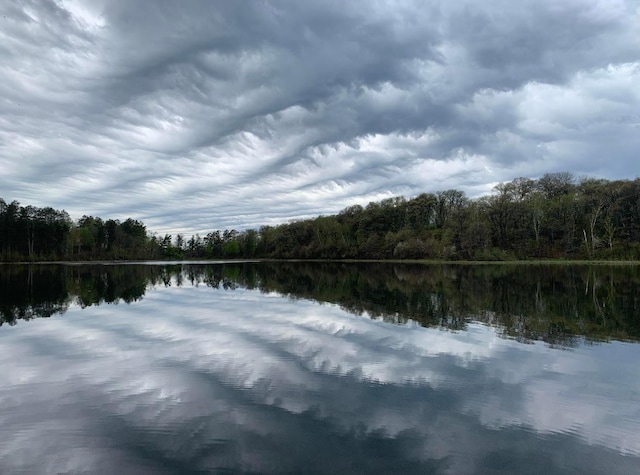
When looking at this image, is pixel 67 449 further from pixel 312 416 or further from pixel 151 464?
pixel 312 416

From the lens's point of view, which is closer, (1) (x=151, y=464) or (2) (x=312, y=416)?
(1) (x=151, y=464)

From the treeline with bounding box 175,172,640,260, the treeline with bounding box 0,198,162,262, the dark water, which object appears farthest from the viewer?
the treeline with bounding box 0,198,162,262

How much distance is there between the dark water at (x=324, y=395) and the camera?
19.0 feet

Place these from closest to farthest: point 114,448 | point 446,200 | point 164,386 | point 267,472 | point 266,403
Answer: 1. point 267,472
2. point 114,448
3. point 266,403
4. point 164,386
5. point 446,200

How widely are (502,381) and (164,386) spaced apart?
7539mm

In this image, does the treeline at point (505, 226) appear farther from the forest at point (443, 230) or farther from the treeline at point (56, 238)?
the treeline at point (56, 238)

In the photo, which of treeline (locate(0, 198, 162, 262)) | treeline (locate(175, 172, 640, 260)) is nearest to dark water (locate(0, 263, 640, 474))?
treeline (locate(175, 172, 640, 260))

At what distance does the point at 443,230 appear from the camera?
319 ft

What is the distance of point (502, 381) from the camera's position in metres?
9.02

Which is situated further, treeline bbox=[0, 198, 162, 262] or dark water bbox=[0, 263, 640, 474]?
treeline bbox=[0, 198, 162, 262]

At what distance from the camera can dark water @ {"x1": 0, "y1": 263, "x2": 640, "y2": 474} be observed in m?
5.81

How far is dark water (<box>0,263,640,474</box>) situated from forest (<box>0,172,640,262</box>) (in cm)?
7429

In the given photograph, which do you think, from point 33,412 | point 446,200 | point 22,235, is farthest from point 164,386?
point 22,235

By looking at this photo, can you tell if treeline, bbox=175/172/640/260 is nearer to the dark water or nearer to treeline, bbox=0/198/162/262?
treeline, bbox=0/198/162/262
